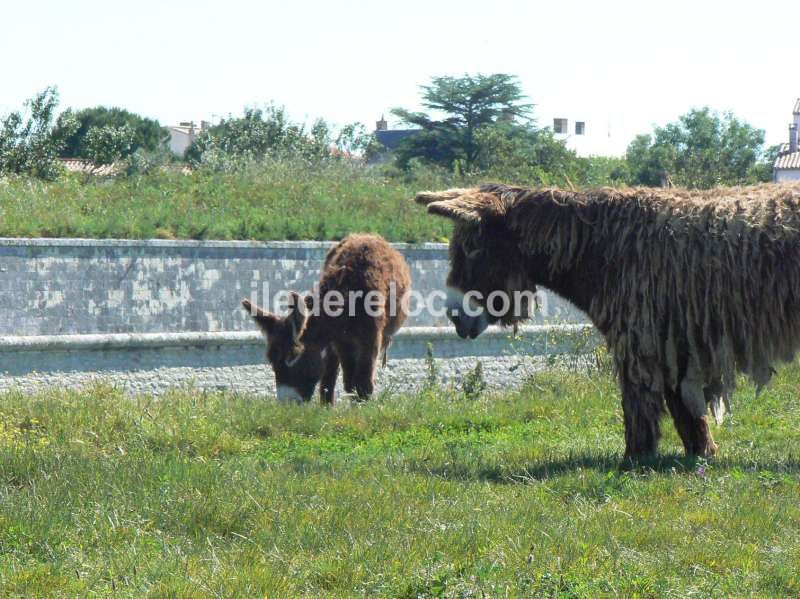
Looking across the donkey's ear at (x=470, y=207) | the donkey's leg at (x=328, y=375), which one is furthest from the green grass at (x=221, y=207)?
the donkey's ear at (x=470, y=207)

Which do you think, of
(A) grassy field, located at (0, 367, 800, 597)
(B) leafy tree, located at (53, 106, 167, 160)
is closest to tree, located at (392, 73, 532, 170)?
(B) leafy tree, located at (53, 106, 167, 160)

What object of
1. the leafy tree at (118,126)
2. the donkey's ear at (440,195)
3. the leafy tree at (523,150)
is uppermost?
the leafy tree at (118,126)

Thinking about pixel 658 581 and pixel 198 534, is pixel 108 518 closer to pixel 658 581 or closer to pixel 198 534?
pixel 198 534

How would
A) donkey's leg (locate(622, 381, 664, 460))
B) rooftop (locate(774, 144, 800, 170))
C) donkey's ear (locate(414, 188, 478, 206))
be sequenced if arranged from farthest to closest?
rooftop (locate(774, 144, 800, 170)) < donkey's ear (locate(414, 188, 478, 206)) < donkey's leg (locate(622, 381, 664, 460))

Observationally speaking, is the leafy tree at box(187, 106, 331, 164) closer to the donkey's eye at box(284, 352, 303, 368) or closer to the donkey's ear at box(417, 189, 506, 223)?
the donkey's eye at box(284, 352, 303, 368)

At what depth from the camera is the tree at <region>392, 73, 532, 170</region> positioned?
51.0 metres

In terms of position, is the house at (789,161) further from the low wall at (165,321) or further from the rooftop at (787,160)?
the low wall at (165,321)

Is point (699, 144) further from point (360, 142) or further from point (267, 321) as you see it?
point (267, 321)

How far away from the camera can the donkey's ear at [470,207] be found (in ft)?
28.9

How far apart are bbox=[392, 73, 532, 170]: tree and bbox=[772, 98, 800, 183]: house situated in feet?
42.8

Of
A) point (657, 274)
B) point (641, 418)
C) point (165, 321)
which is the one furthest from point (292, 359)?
point (165, 321)

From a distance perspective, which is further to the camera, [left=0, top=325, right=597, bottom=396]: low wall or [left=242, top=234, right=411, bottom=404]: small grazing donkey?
[left=0, top=325, right=597, bottom=396]: low wall

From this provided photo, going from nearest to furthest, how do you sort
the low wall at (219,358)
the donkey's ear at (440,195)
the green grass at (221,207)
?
the donkey's ear at (440,195) < the low wall at (219,358) < the green grass at (221,207)

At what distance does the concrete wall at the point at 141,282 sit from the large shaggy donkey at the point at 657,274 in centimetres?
1209
